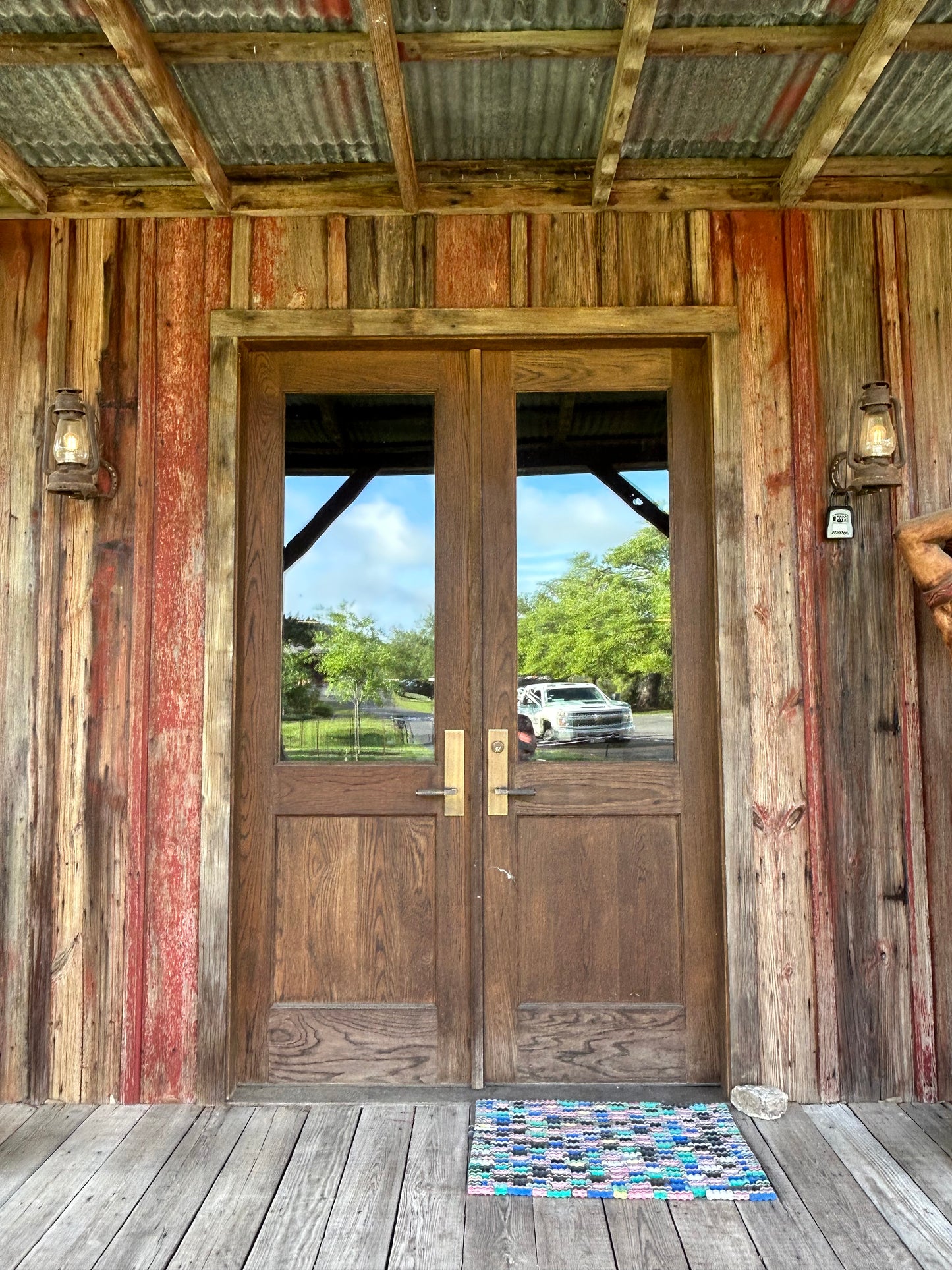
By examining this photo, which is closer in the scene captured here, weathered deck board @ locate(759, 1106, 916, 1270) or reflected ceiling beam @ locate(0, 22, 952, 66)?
weathered deck board @ locate(759, 1106, 916, 1270)

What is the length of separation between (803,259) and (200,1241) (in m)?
3.10

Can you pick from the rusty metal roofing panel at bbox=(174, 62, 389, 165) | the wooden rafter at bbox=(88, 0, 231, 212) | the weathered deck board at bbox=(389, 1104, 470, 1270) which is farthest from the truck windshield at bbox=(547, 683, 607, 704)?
the wooden rafter at bbox=(88, 0, 231, 212)

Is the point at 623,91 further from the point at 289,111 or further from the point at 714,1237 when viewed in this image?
the point at 714,1237

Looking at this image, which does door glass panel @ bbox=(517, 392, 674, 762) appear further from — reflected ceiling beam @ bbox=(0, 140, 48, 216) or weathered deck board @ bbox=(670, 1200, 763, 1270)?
reflected ceiling beam @ bbox=(0, 140, 48, 216)

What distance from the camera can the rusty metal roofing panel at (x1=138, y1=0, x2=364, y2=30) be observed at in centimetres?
212

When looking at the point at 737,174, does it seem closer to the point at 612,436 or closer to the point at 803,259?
the point at 803,259

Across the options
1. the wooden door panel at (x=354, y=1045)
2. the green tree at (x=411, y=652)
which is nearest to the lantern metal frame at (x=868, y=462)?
the green tree at (x=411, y=652)

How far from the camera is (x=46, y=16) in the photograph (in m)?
2.17

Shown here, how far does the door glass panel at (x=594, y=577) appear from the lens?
2.81m

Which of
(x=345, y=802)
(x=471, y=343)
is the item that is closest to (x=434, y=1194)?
(x=345, y=802)

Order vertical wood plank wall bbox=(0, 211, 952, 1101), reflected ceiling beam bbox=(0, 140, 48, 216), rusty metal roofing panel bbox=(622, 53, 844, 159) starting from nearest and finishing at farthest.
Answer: rusty metal roofing panel bbox=(622, 53, 844, 159) → reflected ceiling beam bbox=(0, 140, 48, 216) → vertical wood plank wall bbox=(0, 211, 952, 1101)

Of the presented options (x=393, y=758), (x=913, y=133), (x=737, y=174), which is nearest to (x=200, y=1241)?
(x=393, y=758)

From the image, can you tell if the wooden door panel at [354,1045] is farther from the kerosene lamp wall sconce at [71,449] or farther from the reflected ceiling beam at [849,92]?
the reflected ceiling beam at [849,92]

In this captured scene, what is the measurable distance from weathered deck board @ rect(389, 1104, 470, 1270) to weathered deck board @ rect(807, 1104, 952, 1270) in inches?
38.2
